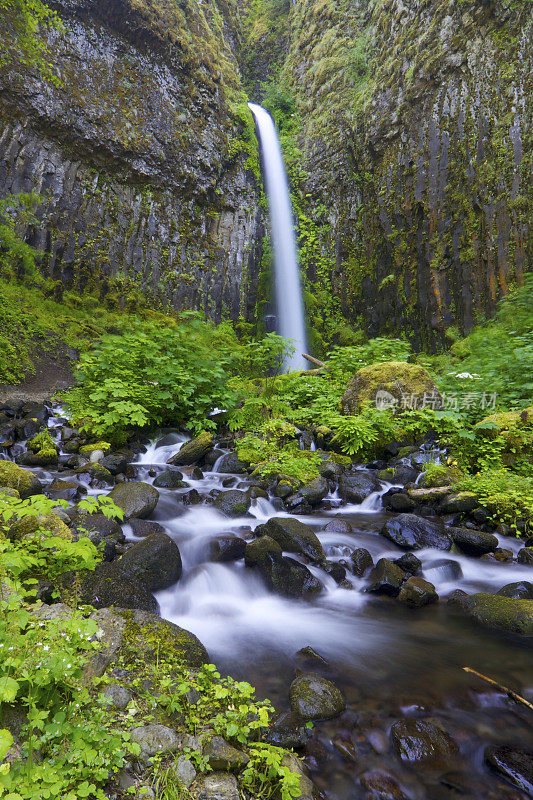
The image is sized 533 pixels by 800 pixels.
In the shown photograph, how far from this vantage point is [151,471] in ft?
22.6

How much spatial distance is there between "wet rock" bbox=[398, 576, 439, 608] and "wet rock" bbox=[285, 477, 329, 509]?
7.18 ft

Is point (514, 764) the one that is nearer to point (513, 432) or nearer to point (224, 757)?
point (224, 757)

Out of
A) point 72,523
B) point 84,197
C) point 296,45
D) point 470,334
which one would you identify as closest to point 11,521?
point 72,523

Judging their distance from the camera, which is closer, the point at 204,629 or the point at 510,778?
the point at 510,778

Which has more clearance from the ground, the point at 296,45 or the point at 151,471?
the point at 296,45

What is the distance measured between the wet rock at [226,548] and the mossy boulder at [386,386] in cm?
471

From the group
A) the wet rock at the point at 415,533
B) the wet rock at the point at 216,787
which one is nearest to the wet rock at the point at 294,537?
the wet rock at the point at 415,533

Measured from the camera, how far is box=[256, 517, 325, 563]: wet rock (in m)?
4.50

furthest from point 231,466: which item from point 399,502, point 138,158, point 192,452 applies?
point 138,158

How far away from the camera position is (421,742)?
2.33 m

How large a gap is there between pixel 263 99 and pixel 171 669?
27.2 m

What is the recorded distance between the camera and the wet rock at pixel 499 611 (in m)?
3.40

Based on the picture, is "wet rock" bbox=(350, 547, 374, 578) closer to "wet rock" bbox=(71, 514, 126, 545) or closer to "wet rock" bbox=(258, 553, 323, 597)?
"wet rock" bbox=(258, 553, 323, 597)

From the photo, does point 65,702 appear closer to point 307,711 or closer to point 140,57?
point 307,711
